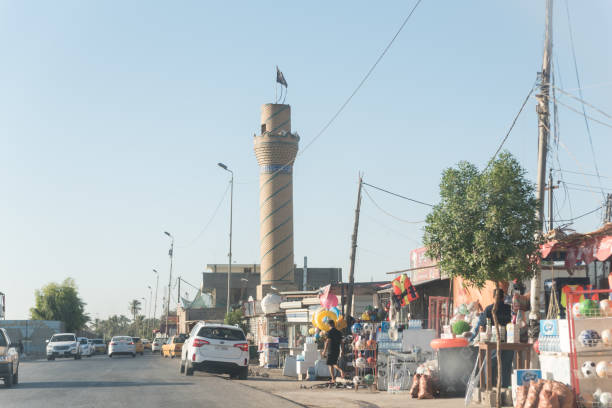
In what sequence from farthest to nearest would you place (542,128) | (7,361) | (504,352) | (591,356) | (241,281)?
(241,281), (7,361), (542,128), (504,352), (591,356)

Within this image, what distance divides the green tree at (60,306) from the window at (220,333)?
86.5 metres

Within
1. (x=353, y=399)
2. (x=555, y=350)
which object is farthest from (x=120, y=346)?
(x=555, y=350)

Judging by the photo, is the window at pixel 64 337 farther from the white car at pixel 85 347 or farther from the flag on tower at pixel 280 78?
the flag on tower at pixel 280 78

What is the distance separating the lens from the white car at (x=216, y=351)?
2312cm

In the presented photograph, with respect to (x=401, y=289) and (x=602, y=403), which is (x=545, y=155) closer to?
(x=602, y=403)

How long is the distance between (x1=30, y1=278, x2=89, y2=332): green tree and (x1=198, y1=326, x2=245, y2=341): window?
86458 millimetres

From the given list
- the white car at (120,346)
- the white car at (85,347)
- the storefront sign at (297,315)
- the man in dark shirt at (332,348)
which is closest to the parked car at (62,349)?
the white car at (120,346)

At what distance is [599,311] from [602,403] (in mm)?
1815

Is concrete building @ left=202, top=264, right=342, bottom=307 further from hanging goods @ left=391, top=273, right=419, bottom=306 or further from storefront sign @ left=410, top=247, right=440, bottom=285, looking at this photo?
hanging goods @ left=391, top=273, right=419, bottom=306

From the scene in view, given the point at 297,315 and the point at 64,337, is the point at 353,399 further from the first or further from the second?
the point at 64,337

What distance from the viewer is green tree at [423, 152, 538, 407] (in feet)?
44.1

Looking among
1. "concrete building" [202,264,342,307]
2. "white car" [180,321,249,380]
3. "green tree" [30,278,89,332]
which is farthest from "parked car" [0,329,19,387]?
→ "green tree" [30,278,89,332]

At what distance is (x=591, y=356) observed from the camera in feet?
38.3

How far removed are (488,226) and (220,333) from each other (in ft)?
40.5
